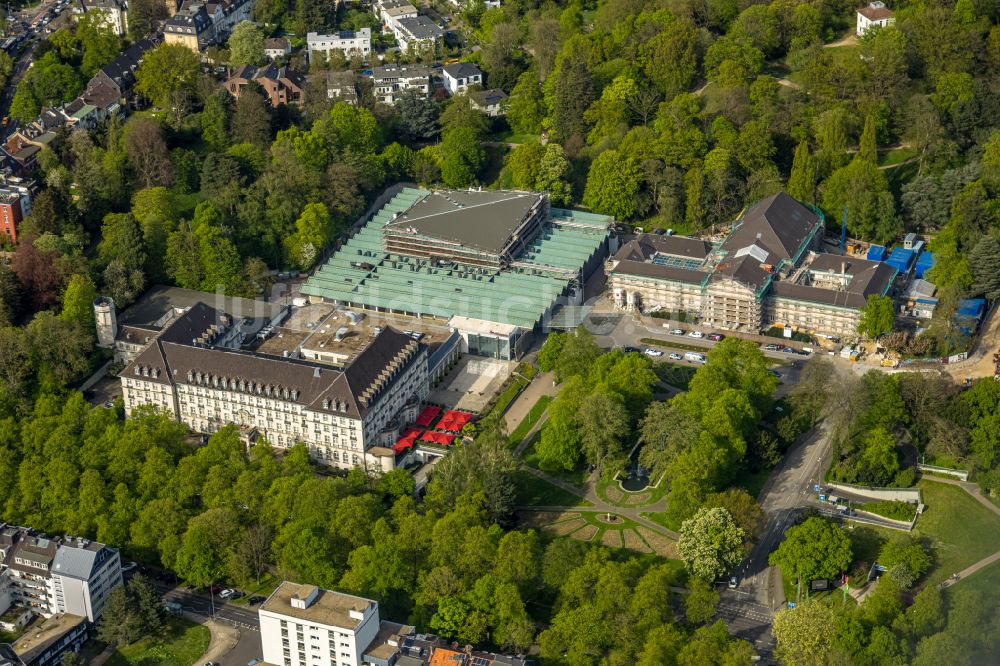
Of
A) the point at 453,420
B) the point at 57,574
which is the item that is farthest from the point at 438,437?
the point at 57,574

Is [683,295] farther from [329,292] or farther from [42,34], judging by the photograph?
[42,34]

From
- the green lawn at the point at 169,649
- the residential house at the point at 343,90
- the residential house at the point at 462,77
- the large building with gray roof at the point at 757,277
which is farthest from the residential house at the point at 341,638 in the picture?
the residential house at the point at 462,77

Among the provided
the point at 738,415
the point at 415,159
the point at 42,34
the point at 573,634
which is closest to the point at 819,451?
the point at 738,415

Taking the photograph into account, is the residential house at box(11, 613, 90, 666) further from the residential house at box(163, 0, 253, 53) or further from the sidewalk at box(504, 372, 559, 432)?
the residential house at box(163, 0, 253, 53)


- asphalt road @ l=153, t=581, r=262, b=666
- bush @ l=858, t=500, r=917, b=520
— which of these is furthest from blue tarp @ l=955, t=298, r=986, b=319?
asphalt road @ l=153, t=581, r=262, b=666

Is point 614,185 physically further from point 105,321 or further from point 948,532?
point 948,532

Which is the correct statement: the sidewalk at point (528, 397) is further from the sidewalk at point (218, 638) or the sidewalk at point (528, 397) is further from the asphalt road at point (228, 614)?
the sidewalk at point (218, 638)
